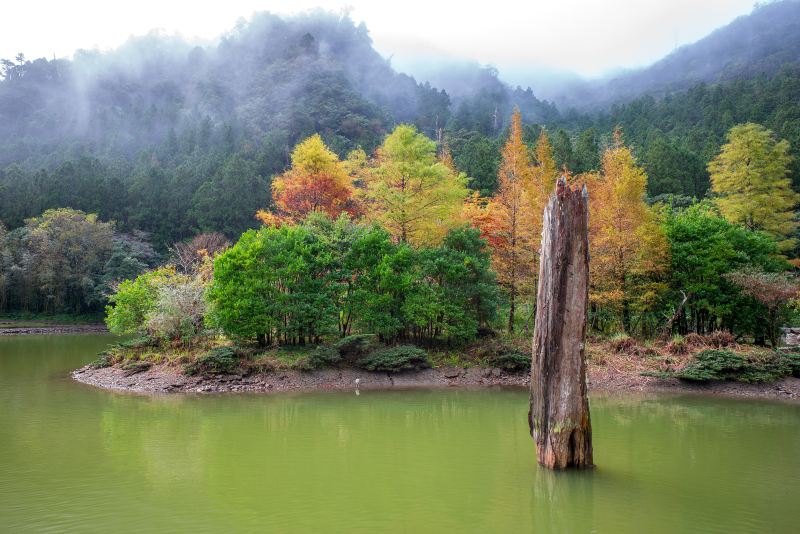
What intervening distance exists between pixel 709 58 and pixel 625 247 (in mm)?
117590

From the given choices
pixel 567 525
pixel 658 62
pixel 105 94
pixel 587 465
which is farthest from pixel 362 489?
pixel 658 62

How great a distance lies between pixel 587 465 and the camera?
8.62 meters

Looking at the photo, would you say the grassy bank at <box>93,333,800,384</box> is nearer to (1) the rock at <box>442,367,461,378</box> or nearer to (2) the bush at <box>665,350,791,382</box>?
(2) the bush at <box>665,350,791,382</box>

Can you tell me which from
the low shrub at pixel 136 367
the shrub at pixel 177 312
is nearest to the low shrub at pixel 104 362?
the low shrub at pixel 136 367

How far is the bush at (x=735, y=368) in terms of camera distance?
16672 millimetres

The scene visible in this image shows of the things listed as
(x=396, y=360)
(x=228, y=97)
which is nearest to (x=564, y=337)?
(x=396, y=360)

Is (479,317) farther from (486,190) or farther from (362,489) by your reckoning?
(486,190)

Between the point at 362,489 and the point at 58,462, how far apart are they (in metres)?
5.36

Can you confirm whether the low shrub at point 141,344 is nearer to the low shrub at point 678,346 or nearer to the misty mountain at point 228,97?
the low shrub at point 678,346

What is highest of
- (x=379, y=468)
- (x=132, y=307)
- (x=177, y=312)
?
(x=132, y=307)

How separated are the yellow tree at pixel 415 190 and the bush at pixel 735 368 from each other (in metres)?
10.1

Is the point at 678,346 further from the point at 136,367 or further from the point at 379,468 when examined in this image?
the point at 136,367

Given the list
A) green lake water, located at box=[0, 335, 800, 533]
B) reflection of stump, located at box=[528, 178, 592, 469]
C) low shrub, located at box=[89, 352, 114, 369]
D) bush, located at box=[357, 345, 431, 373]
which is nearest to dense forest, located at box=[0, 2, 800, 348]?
bush, located at box=[357, 345, 431, 373]

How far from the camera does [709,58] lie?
116 meters
